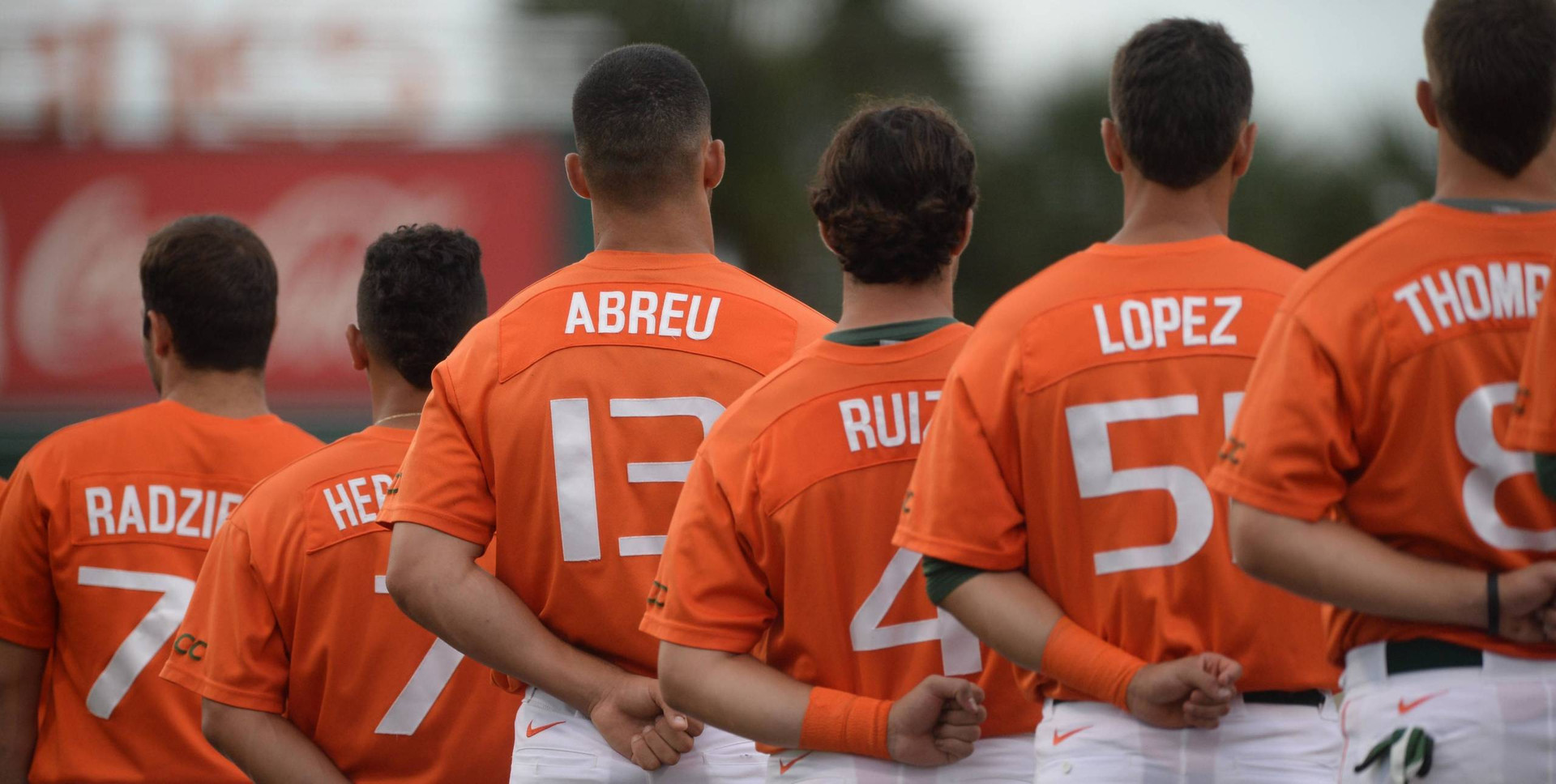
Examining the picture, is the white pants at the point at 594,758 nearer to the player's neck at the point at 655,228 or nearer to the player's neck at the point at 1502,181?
the player's neck at the point at 655,228

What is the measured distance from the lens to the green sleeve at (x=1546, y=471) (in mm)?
2600

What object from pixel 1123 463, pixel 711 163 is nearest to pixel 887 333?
pixel 1123 463

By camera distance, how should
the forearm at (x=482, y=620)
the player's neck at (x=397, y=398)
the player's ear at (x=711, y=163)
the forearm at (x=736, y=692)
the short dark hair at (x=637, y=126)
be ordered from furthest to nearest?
the player's neck at (x=397, y=398) < the player's ear at (x=711, y=163) < the short dark hair at (x=637, y=126) < the forearm at (x=482, y=620) < the forearm at (x=736, y=692)

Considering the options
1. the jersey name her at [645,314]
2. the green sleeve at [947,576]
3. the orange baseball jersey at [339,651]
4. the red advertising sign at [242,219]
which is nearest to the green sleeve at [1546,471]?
the green sleeve at [947,576]

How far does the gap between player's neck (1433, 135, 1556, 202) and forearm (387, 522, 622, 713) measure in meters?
1.91

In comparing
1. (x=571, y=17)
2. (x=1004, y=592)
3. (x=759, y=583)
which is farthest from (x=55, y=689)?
(x=571, y=17)

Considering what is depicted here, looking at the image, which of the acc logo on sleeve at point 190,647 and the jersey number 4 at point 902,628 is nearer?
the jersey number 4 at point 902,628

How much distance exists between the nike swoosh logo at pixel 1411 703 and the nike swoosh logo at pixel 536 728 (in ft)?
→ 5.69

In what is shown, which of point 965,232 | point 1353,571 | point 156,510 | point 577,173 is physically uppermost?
point 577,173

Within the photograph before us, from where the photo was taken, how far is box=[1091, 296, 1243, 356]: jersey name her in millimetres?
2973

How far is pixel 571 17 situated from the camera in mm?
31781

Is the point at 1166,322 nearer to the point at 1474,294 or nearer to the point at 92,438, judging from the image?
the point at 1474,294

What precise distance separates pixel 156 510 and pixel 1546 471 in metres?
3.56

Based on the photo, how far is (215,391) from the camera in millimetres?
4910
